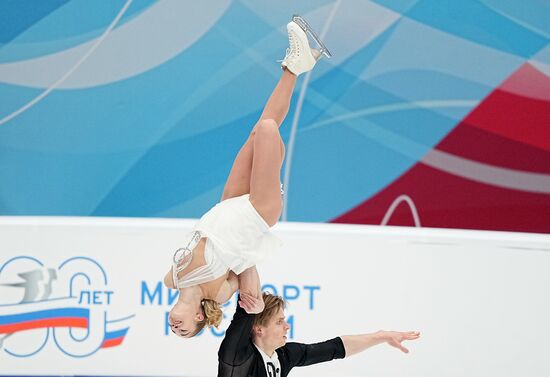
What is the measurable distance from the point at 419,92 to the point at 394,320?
2157 millimetres

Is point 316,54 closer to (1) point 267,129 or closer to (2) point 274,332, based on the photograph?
(1) point 267,129

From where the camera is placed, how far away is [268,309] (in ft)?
12.5

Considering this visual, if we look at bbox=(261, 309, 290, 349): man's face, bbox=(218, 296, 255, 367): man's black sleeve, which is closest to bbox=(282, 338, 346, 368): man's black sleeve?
bbox=(261, 309, 290, 349): man's face

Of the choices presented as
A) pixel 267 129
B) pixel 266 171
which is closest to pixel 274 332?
pixel 266 171

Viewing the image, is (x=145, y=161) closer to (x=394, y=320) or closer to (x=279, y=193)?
(x=394, y=320)

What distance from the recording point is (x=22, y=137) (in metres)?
6.81

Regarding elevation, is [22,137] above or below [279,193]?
above

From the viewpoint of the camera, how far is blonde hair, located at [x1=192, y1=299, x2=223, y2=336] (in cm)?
377

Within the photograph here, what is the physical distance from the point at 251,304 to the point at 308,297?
65.5 inches

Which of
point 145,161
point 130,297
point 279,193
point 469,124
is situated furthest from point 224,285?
point 469,124

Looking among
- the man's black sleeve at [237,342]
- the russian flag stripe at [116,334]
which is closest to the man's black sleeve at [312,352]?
the man's black sleeve at [237,342]

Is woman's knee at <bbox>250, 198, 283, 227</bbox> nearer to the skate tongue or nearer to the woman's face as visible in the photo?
the woman's face

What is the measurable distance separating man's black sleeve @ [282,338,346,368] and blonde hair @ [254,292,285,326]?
204mm

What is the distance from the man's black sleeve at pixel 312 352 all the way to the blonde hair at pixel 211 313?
13.9 inches
